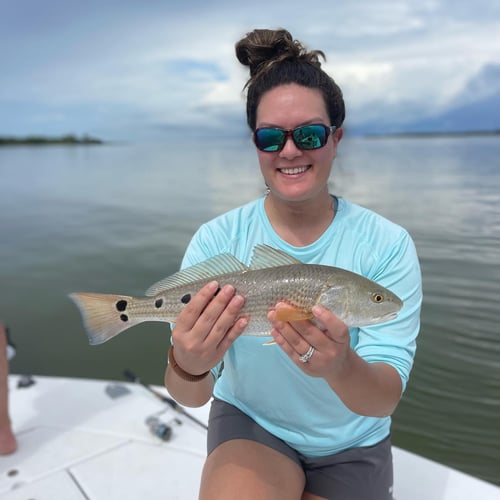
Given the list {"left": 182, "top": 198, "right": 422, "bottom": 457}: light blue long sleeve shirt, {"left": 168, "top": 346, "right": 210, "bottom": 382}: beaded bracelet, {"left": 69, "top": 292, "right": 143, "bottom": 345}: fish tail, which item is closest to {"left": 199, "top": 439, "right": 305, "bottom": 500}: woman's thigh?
{"left": 182, "top": 198, "right": 422, "bottom": 457}: light blue long sleeve shirt

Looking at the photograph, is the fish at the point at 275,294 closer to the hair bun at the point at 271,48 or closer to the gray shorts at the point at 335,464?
the gray shorts at the point at 335,464

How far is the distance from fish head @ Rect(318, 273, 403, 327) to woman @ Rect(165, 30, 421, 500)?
265mm

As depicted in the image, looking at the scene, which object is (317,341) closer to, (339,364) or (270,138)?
(339,364)

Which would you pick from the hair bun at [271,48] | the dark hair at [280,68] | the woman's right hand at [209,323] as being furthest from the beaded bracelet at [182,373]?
the hair bun at [271,48]

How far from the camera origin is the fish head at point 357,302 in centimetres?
233

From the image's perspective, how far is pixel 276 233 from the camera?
2.88m

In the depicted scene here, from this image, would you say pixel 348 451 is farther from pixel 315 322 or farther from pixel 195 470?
pixel 195 470

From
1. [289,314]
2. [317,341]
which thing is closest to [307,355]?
[317,341]

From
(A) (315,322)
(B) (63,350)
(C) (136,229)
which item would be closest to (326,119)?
(A) (315,322)

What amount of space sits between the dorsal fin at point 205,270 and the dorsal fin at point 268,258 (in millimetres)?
80

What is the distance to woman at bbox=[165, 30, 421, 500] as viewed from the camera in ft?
8.28

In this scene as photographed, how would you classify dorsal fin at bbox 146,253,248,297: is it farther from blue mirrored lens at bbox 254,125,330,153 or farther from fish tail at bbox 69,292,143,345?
blue mirrored lens at bbox 254,125,330,153

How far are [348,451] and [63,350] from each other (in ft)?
19.6

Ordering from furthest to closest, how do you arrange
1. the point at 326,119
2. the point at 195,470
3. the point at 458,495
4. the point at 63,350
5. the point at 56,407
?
the point at 63,350, the point at 56,407, the point at 195,470, the point at 458,495, the point at 326,119
